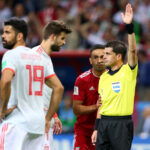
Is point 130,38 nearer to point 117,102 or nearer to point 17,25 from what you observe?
point 117,102

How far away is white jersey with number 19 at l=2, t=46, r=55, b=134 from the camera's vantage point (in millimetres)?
5000

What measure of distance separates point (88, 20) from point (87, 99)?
6945 mm

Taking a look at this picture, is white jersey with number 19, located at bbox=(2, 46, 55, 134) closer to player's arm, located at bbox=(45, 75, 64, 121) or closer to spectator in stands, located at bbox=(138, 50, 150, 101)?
player's arm, located at bbox=(45, 75, 64, 121)

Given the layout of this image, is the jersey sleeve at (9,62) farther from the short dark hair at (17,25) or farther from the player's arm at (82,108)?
the player's arm at (82,108)

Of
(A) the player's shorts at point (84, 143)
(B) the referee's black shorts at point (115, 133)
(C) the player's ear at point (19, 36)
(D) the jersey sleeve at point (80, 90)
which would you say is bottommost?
(A) the player's shorts at point (84, 143)

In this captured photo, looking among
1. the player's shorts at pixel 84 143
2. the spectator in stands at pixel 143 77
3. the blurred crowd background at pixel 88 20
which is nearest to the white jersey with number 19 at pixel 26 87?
the player's shorts at pixel 84 143

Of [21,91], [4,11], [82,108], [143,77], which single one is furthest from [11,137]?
[4,11]

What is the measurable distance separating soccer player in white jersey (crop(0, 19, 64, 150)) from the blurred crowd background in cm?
622

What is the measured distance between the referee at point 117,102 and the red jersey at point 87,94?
1.96 feet

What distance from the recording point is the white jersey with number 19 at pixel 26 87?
500 centimetres

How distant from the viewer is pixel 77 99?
6695mm

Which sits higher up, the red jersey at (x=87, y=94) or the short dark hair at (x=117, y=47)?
the short dark hair at (x=117, y=47)

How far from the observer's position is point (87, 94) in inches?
263

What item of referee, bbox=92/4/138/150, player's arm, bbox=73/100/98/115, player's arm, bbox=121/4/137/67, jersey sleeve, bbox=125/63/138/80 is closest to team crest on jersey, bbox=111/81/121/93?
referee, bbox=92/4/138/150
